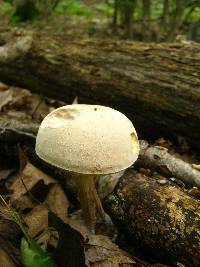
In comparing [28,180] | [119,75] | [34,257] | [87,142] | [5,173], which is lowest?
[5,173]

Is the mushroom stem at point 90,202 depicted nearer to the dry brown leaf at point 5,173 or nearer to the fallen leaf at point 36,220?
the fallen leaf at point 36,220

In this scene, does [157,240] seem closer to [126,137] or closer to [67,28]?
[126,137]

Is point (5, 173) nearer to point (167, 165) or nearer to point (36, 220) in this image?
point (36, 220)

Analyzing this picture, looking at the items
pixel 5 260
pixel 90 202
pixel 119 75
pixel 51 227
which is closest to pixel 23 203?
pixel 51 227

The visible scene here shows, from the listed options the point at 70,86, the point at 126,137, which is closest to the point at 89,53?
the point at 70,86

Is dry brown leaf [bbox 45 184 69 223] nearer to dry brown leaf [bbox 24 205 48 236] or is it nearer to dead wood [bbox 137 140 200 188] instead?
dry brown leaf [bbox 24 205 48 236]
